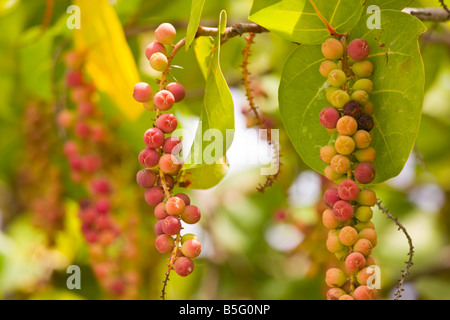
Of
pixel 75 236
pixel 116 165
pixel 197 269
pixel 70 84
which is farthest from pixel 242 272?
pixel 70 84

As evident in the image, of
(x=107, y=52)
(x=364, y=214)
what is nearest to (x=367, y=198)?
(x=364, y=214)

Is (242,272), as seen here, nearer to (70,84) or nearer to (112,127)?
(112,127)

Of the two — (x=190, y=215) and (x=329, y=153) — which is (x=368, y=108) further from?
(x=190, y=215)

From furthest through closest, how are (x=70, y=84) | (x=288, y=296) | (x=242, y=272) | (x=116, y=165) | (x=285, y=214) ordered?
(x=242, y=272) < (x=288, y=296) < (x=116, y=165) < (x=285, y=214) < (x=70, y=84)

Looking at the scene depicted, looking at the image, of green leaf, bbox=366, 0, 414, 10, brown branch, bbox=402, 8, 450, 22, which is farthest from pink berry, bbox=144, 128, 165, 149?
brown branch, bbox=402, 8, 450, 22

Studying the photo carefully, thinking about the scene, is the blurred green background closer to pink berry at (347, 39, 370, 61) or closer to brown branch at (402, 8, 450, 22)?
brown branch at (402, 8, 450, 22)

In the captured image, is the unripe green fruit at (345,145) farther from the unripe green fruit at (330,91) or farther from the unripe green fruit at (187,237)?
the unripe green fruit at (187,237)

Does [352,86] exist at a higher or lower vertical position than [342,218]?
higher

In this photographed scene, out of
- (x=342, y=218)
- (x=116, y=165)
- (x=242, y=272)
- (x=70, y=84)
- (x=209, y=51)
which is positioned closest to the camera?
(x=342, y=218)
